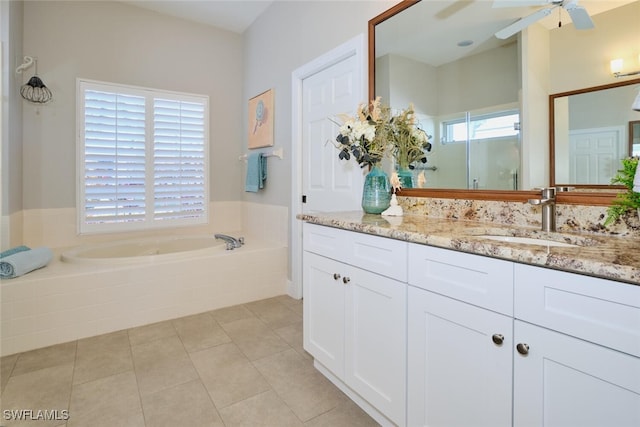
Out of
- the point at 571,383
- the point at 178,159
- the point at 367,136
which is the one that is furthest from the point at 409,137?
the point at 178,159

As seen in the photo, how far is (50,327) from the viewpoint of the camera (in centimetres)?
224

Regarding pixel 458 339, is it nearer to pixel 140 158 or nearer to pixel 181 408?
pixel 181 408

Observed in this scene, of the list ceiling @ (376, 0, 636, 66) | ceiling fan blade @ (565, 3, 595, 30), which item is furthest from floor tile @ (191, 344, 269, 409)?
ceiling fan blade @ (565, 3, 595, 30)

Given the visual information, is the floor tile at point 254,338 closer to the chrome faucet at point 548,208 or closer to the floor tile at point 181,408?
the floor tile at point 181,408

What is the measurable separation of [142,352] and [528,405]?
2.16 metres

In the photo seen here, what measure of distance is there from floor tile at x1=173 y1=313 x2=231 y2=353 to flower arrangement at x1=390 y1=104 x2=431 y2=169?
1.73 meters

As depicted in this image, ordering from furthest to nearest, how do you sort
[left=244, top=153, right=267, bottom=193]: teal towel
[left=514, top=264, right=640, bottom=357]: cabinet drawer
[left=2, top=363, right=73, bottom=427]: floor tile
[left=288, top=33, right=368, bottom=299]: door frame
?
[left=244, top=153, right=267, bottom=193]: teal towel → [left=288, top=33, right=368, bottom=299]: door frame → [left=2, top=363, right=73, bottom=427]: floor tile → [left=514, top=264, right=640, bottom=357]: cabinet drawer

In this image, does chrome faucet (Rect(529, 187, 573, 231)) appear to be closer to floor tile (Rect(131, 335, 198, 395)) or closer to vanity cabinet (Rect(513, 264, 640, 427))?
vanity cabinet (Rect(513, 264, 640, 427))

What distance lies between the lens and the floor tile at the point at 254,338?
7.10ft

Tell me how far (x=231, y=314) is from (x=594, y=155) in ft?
8.43

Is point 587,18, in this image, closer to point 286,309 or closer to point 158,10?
point 286,309

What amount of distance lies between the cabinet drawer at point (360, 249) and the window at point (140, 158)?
246 centimetres

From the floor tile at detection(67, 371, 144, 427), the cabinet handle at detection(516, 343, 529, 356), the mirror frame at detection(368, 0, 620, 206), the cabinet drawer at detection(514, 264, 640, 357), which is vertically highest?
the mirror frame at detection(368, 0, 620, 206)

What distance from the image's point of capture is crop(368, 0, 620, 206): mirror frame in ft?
4.08
